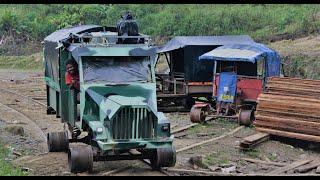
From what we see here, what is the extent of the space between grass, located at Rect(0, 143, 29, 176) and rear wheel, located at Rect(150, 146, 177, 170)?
A: 270 centimetres

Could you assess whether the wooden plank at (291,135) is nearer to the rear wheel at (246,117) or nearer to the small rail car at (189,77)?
the rear wheel at (246,117)

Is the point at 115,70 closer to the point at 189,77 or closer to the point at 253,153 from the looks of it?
the point at 253,153

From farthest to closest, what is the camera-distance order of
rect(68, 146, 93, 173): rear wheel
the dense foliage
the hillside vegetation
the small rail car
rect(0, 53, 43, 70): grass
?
rect(0, 53, 43, 70): grass < the dense foliage < the hillside vegetation < the small rail car < rect(68, 146, 93, 173): rear wheel

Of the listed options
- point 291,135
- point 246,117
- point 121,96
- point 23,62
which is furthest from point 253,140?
point 23,62

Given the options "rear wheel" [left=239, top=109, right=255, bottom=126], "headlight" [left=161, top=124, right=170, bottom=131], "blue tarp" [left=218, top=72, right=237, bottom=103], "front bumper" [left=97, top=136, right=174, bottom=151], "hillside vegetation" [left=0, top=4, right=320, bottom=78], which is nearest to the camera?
"front bumper" [left=97, top=136, right=174, bottom=151]

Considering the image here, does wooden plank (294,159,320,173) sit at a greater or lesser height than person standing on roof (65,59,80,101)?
lesser

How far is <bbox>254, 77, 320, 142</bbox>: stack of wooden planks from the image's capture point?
16.6 m

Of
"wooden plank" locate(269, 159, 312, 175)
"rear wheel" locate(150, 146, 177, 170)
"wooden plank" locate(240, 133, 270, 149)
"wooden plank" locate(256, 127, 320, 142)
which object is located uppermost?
"rear wheel" locate(150, 146, 177, 170)

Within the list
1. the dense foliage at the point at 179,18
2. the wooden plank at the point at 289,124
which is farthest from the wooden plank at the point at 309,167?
the dense foliage at the point at 179,18

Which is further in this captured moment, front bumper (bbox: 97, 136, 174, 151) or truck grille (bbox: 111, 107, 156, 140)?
truck grille (bbox: 111, 107, 156, 140)

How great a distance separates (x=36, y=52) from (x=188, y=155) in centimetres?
3412

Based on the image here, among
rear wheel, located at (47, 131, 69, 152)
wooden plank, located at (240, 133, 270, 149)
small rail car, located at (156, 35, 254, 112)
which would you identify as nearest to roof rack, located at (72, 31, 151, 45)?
rear wheel, located at (47, 131, 69, 152)

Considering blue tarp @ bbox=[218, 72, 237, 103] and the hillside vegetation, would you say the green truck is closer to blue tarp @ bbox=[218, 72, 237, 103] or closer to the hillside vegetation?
blue tarp @ bbox=[218, 72, 237, 103]

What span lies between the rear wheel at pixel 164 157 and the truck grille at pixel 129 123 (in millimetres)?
701
